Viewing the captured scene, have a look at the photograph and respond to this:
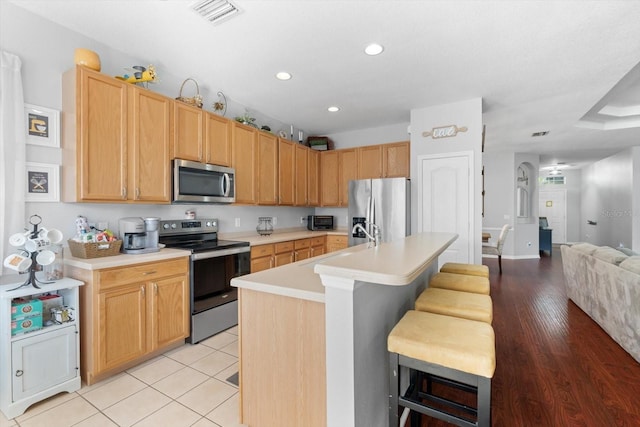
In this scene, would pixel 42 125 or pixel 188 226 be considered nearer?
pixel 42 125

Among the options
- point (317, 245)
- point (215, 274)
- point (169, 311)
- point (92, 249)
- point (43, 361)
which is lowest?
point (43, 361)

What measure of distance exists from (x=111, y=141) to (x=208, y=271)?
1395mm

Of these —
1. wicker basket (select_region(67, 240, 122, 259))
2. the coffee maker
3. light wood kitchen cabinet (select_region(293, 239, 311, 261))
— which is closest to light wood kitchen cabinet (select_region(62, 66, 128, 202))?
the coffee maker

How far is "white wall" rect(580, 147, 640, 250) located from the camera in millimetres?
6570

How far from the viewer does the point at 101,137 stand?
236cm

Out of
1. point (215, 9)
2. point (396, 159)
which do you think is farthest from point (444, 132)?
point (215, 9)

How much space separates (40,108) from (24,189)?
25.1 inches

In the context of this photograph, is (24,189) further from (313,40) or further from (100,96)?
(313,40)

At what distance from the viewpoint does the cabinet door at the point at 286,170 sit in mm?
4309

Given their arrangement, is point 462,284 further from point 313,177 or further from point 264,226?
point 313,177

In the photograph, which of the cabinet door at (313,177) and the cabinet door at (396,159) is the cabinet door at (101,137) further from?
the cabinet door at (396,159)

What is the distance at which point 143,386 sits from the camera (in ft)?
7.06

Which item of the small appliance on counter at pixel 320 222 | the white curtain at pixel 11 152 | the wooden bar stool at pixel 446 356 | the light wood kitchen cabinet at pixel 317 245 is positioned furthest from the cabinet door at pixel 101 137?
the small appliance on counter at pixel 320 222

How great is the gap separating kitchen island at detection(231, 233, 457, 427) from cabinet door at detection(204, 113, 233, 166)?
80.0 inches
